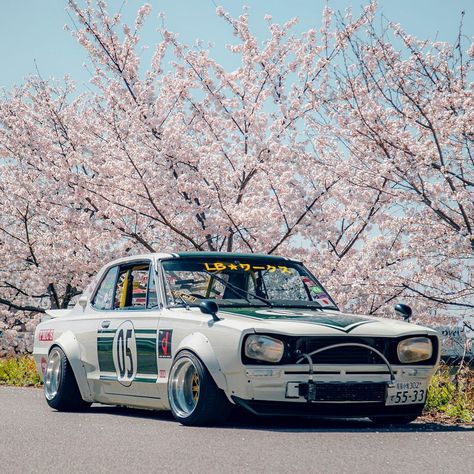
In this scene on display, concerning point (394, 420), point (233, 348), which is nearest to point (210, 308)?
point (233, 348)

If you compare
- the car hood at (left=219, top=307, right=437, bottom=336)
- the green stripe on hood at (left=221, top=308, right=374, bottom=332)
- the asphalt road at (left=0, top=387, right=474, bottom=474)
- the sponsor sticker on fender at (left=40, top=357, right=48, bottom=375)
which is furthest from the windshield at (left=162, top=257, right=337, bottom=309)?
the sponsor sticker on fender at (left=40, top=357, right=48, bottom=375)

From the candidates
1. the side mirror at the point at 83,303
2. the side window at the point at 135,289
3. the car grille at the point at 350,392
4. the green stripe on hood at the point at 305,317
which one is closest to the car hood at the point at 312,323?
the green stripe on hood at the point at 305,317

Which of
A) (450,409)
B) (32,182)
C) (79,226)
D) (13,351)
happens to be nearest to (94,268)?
(79,226)

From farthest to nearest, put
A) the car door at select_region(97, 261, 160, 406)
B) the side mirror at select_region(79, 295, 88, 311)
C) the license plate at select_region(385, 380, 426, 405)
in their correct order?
the side mirror at select_region(79, 295, 88, 311)
the car door at select_region(97, 261, 160, 406)
the license plate at select_region(385, 380, 426, 405)

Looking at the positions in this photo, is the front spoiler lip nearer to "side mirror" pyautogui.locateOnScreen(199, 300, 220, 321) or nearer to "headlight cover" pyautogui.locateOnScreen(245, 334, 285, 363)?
"headlight cover" pyautogui.locateOnScreen(245, 334, 285, 363)

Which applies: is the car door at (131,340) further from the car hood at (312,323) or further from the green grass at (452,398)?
the green grass at (452,398)

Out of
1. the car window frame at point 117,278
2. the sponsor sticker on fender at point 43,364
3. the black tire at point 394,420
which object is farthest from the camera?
the sponsor sticker on fender at point 43,364

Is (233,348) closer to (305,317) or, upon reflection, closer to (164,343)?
(305,317)

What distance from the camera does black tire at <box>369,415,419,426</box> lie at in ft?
27.9

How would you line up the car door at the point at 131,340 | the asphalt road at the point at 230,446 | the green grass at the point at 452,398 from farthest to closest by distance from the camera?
the green grass at the point at 452,398
the car door at the point at 131,340
the asphalt road at the point at 230,446

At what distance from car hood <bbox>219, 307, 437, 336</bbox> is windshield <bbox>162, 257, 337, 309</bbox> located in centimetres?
48

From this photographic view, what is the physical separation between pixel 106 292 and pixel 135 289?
2.13 feet

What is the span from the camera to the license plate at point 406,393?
8.17 meters

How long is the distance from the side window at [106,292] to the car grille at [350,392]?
3038 millimetres
